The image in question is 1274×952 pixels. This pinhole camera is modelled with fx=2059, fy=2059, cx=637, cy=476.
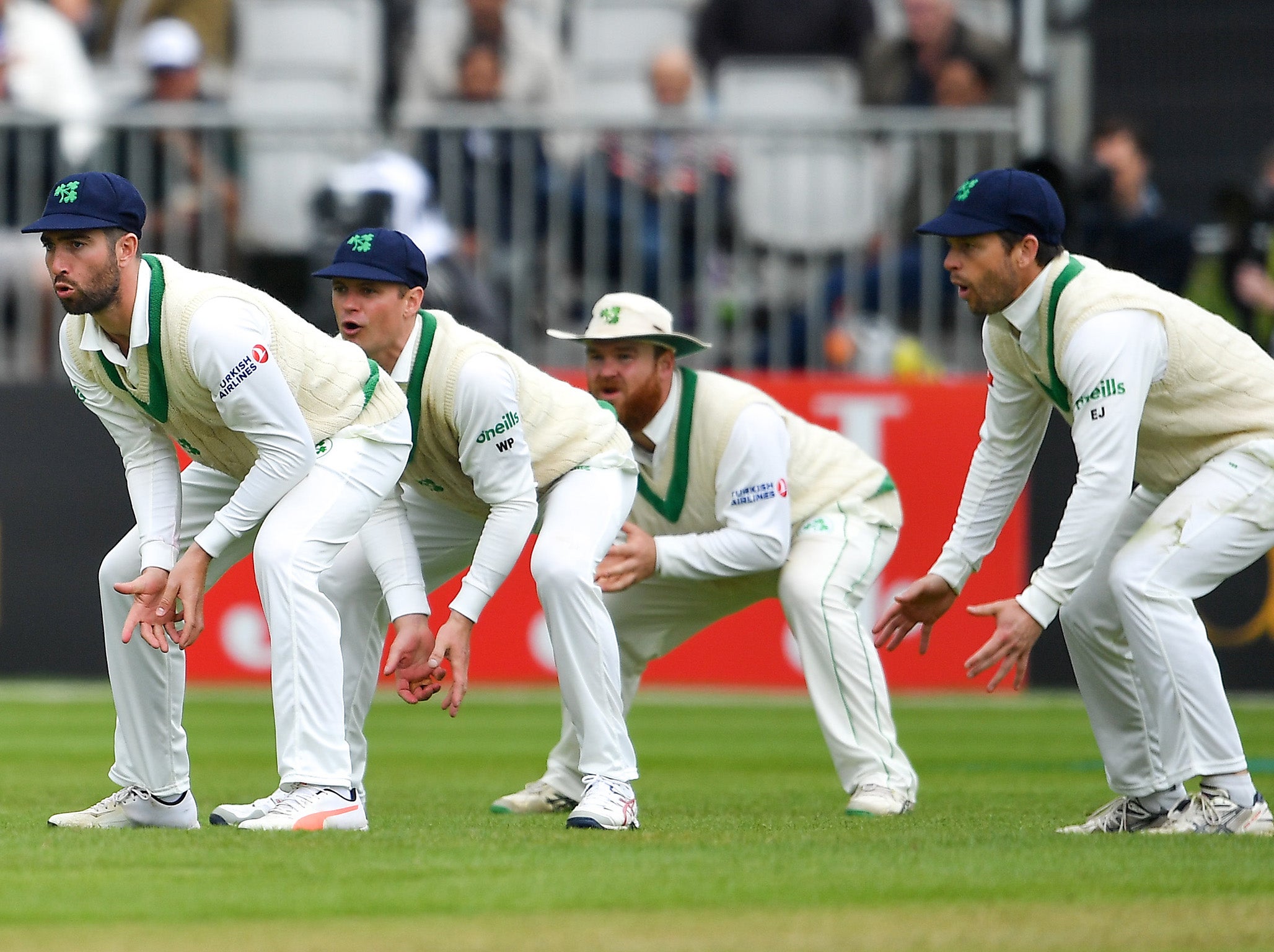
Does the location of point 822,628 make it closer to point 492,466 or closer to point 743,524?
point 743,524

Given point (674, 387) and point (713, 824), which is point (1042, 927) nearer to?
point (713, 824)

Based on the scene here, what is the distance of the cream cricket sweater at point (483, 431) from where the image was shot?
7461mm

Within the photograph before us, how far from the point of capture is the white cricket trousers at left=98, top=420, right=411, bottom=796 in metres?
6.70

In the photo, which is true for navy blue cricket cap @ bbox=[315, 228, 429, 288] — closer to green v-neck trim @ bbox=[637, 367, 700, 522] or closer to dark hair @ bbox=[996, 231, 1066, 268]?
green v-neck trim @ bbox=[637, 367, 700, 522]

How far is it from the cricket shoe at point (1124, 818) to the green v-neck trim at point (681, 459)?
86.9 inches

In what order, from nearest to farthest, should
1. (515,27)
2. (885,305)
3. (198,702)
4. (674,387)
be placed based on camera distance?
(674,387) → (198,702) → (885,305) → (515,27)

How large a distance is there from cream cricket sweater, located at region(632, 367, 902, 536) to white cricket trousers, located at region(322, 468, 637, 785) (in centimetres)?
66

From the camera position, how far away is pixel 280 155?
1545 centimetres

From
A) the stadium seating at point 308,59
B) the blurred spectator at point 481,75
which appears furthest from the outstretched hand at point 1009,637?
the stadium seating at point 308,59

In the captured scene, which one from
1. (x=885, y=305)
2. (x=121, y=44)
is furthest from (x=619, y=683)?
(x=121, y=44)

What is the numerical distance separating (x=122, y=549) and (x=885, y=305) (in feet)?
29.1

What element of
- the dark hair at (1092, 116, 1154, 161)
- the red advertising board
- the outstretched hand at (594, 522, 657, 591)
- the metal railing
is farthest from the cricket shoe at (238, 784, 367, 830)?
the dark hair at (1092, 116, 1154, 161)

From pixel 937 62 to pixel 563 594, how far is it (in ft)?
31.6

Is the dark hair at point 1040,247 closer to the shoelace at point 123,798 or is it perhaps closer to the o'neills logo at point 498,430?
the o'neills logo at point 498,430
